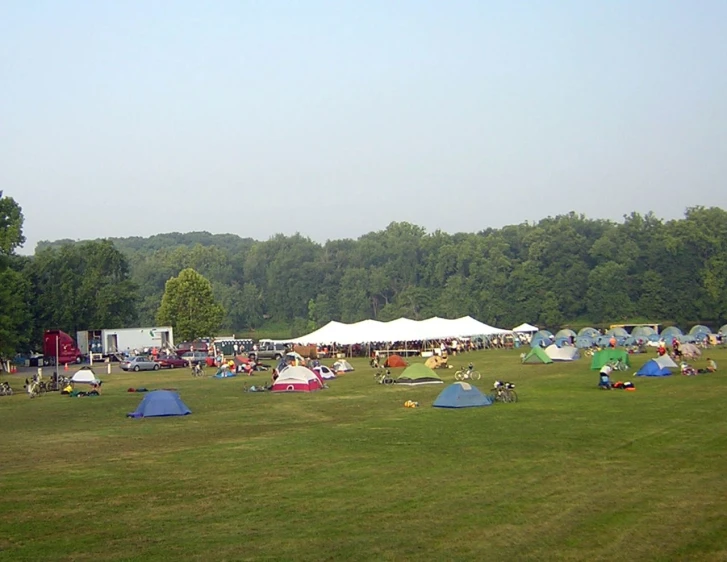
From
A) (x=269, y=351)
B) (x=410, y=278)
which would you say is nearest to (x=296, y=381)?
(x=269, y=351)

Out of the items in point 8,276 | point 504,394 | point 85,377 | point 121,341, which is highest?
Result: point 8,276

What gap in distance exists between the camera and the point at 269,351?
63.6 meters

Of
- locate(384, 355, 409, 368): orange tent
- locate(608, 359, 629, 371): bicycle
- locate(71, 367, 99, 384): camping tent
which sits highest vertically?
locate(71, 367, 99, 384): camping tent

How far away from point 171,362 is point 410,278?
5944cm

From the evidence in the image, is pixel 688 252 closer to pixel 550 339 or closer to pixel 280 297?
pixel 550 339

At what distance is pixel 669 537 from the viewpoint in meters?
9.56

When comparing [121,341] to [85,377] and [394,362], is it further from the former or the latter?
[394,362]

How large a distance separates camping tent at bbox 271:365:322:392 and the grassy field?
6.93m

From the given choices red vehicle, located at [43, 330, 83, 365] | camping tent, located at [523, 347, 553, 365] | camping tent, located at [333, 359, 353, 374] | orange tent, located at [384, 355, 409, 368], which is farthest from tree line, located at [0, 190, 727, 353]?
camping tent, located at [523, 347, 553, 365]

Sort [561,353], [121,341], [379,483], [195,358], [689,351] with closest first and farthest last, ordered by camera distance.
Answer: [379,483] → [689,351] → [561,353] → [195,358] → [121,341]

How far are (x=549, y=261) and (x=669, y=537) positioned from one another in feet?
300

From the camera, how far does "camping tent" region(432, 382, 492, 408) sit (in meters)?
24.0

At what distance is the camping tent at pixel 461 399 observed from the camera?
24047 millimetres

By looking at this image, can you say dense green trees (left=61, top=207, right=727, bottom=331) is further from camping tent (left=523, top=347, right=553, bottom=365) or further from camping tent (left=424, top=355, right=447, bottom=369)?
camping tent (left=424, top=355, right=447, bottom=369)
